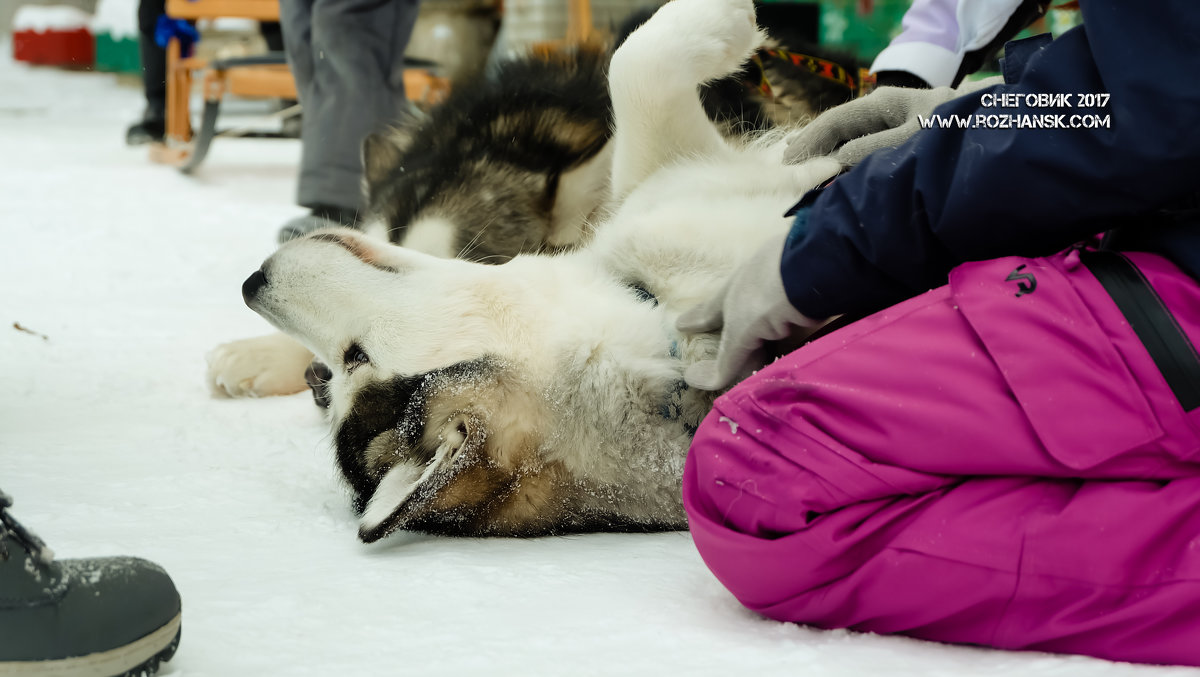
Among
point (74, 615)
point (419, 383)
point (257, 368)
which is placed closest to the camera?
point (74, 615)

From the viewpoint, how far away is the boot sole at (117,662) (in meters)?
0.91

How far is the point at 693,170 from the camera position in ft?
6.22

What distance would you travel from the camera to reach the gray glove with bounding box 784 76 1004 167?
1.54m

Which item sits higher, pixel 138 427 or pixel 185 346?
pixel 138 427

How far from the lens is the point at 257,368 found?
248cm

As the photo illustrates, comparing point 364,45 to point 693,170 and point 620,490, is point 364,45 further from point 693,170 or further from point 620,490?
point 620,490

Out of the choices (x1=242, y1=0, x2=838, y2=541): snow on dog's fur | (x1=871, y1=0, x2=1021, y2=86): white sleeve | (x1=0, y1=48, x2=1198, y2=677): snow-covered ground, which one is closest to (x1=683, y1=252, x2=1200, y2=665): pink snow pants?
(x1=0, y1=48, x2=1198, y2=677): snow-covered ground

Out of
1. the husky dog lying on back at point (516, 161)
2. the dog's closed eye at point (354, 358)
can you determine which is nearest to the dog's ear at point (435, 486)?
the dog's closed eye at point (354, 358)

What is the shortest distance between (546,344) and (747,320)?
42 centimetres

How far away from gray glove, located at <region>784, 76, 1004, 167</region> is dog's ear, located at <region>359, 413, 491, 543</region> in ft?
2.31

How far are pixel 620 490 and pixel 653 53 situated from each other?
782 millimetres

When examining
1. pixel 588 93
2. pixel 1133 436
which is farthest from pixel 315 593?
pixel 588 93

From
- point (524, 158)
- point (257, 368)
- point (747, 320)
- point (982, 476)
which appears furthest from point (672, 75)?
point (257, 368)

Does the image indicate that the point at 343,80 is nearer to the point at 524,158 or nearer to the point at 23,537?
the point at 524,158
